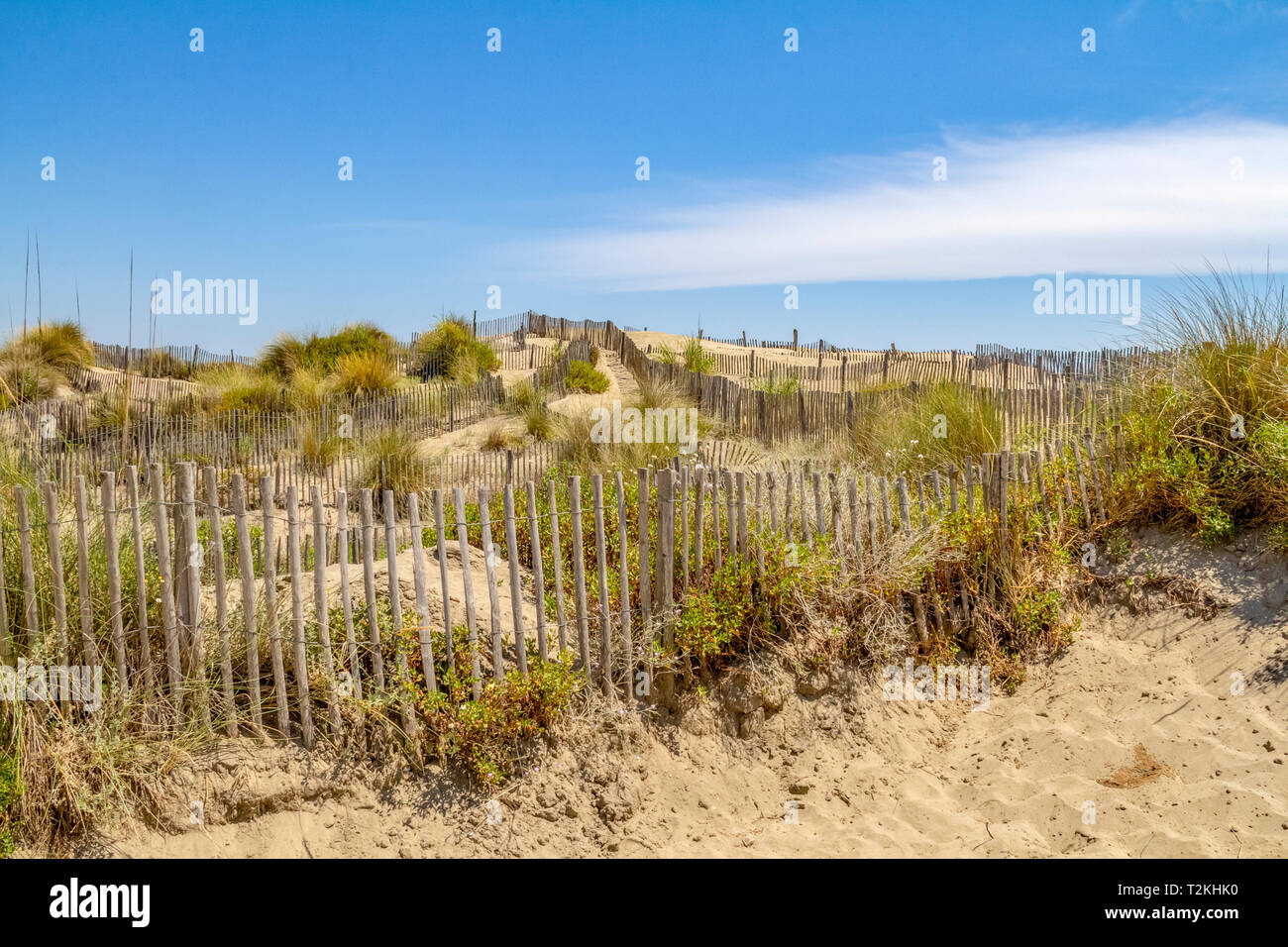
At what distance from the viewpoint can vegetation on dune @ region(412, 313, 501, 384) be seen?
2350cm

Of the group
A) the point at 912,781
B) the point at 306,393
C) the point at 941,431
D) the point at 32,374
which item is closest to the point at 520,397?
the point at 306,393

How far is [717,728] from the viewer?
18.5 ft

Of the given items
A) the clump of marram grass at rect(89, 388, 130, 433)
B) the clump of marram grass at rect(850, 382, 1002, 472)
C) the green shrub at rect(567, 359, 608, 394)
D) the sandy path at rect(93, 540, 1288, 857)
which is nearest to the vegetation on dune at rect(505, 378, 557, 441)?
the green shrub at rect(567, 359, 608, 394)

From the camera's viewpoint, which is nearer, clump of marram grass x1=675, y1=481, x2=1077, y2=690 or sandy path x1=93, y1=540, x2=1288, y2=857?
sandy path x1=93, y1=540, x2=1288, y2=857

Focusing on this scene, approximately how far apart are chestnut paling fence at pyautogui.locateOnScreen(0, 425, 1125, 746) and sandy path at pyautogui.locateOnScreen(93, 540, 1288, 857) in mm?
438

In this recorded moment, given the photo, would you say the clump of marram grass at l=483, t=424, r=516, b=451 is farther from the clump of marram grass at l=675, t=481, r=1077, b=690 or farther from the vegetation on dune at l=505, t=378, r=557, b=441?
the clump of marram grass at l=675, t=481, r=1077, b=690

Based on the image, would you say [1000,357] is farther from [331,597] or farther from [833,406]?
[331,597]

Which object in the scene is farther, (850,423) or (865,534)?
(850,423)

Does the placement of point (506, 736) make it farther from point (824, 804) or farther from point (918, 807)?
point (918, 807)

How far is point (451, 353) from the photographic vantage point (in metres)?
24.5

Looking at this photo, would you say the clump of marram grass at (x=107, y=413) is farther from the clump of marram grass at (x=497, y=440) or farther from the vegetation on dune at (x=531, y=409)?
the vegetation on dune at (x=531, y=409)

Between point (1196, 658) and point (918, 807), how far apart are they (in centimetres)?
238
